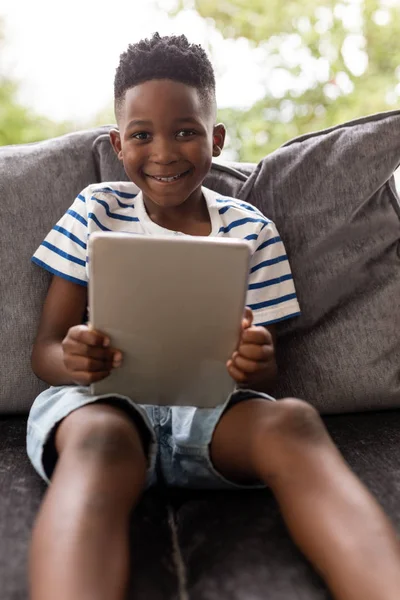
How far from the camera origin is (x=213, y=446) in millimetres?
963

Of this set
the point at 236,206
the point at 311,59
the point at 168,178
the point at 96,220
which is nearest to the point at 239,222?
the point at 236,206

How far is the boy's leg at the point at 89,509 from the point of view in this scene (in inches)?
26.5

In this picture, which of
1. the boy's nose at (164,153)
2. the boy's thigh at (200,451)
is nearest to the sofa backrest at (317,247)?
the boy's nose at (164,153)

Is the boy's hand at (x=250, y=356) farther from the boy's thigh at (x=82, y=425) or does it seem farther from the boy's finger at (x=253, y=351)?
the boy's thigh at (x=82, y=425)

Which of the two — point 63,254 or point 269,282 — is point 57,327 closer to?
point 63,254

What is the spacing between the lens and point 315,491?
795 mm

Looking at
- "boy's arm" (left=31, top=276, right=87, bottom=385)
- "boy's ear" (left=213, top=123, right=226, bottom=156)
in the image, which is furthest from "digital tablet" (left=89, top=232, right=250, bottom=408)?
"boy's ear" (left=213, top=123, right=226, bottom=156)

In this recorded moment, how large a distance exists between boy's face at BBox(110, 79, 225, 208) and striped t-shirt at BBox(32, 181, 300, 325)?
0.06 metres

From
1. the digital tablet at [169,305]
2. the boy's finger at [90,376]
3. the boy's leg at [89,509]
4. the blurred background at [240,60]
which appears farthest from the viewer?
the blurred background at [240,60]

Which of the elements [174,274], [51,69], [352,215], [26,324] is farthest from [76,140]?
[51,69]

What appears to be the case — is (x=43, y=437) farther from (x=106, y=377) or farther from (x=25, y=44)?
(x=25, y=44)

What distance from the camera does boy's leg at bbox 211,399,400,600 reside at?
70 centimetres

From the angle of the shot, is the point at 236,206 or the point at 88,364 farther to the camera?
the point at 236,206

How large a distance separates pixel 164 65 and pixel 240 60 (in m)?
1.86
